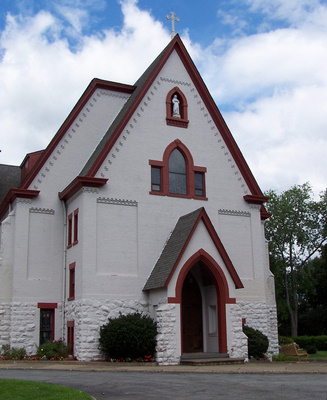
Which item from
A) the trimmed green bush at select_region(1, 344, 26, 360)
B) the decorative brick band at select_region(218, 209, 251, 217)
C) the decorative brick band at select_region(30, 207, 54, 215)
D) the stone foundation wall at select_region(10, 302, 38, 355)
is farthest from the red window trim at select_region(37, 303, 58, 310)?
the decorative brick band at select_region(218, 209, 251, 217)

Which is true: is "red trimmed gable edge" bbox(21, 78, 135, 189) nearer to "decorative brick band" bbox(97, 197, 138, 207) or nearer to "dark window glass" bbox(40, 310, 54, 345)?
"decorative brick band" bbox(97, 197, 138, 207)

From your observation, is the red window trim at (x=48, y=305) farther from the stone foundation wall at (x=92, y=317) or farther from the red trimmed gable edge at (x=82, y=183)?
the red trimmed gable edge at (x=82, y=183)

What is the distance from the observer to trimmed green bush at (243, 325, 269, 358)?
25.7m

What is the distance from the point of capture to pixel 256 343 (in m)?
25.7

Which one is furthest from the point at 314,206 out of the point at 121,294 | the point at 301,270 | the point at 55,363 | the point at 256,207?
the point at 55,363

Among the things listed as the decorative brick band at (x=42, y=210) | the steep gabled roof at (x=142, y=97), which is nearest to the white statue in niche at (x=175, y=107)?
the steep gabled roof at (x=142, y=97)

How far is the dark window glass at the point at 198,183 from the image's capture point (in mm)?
28625

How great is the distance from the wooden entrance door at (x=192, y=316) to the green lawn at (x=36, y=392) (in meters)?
13.6

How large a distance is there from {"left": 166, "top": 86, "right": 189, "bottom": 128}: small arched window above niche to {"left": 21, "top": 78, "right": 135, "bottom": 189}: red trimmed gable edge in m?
2.96

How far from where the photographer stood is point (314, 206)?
55219 mm

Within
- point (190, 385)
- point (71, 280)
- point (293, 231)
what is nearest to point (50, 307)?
point (71, 280)

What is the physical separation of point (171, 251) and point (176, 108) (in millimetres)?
8113

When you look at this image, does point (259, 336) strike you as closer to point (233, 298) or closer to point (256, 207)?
point (233, 298)

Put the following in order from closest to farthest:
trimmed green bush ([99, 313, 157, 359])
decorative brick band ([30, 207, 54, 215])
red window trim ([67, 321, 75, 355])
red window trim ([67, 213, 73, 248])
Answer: trimmed green bush ([99, 313, 157, 359]) < red window trim ([67, 321, 75, 355]) < red window trim ([67, 213, 73, 248]) < decorative brick band ([30, 207, 54, 215])
